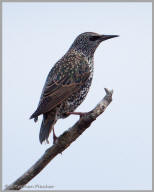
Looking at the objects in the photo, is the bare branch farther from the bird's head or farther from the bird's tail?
Answer: the bird's head

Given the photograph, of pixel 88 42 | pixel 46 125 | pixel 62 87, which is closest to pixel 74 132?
pixel 46 125

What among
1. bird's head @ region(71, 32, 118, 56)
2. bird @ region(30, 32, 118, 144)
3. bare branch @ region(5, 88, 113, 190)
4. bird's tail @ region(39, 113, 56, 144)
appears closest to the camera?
bare branch @ region(5, 88, 113, 190)

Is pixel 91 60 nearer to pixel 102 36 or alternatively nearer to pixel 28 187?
pixel 102 36

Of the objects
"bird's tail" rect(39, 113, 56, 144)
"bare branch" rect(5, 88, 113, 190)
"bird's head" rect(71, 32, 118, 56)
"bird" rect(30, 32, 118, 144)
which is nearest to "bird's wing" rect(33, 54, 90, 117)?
"bird" rect(30, 32, 118, 144)

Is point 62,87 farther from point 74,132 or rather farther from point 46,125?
point 74,132

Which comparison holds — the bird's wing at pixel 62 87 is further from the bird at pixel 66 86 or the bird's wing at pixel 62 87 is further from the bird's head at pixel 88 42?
the bird's head at pixel 88 42

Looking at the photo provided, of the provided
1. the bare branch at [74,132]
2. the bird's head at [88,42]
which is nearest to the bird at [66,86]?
the bird's head at [88,42]

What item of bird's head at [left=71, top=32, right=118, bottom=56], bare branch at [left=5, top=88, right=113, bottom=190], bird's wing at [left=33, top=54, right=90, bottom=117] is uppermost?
bird's head at [left=71, top=32, right=118, bottom=56]
